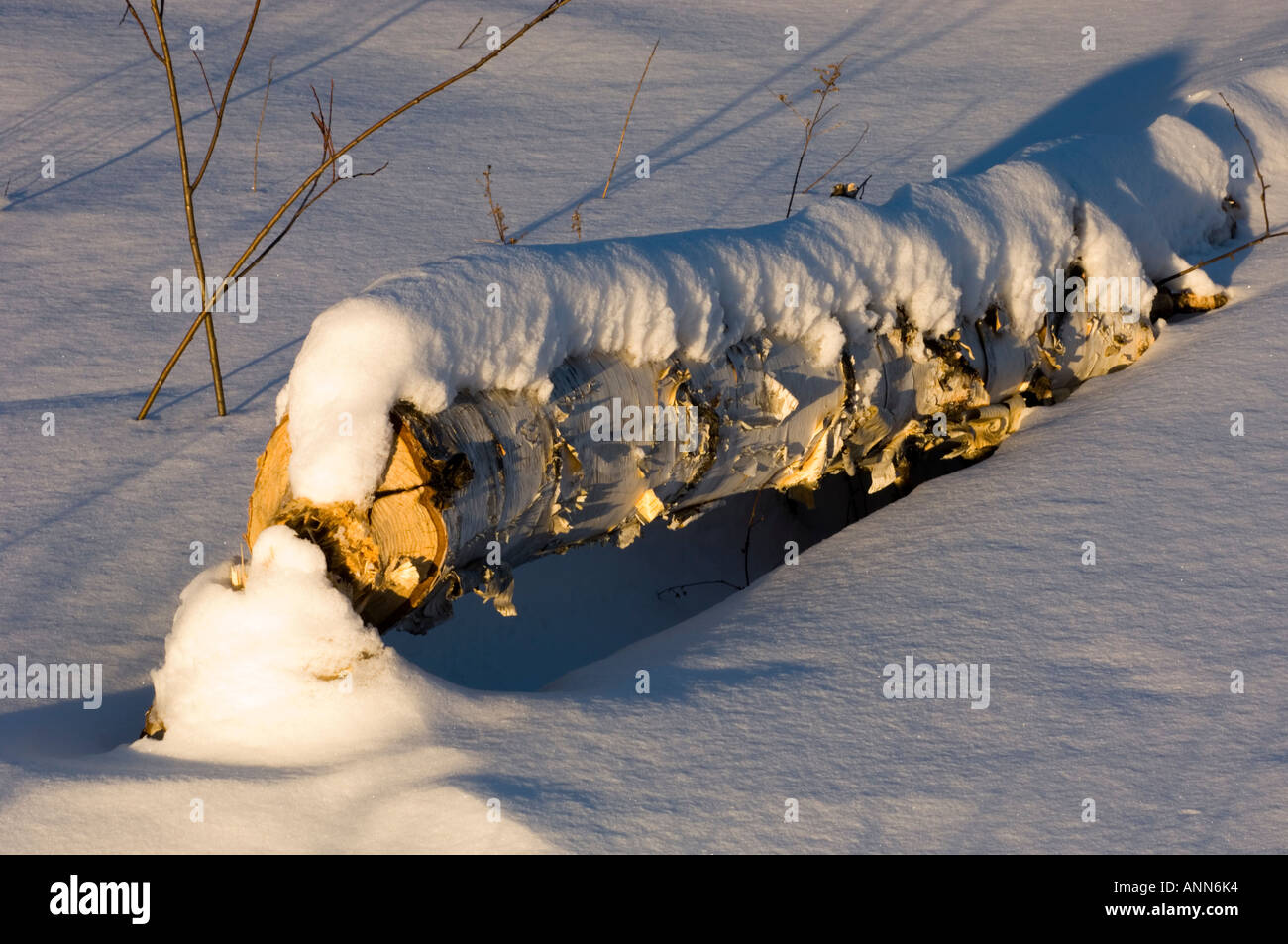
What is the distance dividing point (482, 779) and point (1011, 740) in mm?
1027

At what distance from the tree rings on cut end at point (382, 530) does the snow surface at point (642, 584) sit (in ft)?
0.23

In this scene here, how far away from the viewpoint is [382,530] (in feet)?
8.11

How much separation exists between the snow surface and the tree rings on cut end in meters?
0.07

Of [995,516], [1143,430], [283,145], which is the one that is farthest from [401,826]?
[283,145]

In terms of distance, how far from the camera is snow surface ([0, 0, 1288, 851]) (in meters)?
2.21

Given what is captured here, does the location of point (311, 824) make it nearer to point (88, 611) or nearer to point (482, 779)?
point (482, 779)

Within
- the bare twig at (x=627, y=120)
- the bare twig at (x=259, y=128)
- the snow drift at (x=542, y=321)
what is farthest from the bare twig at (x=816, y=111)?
the bare twig at (x=259, y=128)

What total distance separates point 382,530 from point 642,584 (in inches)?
55.6

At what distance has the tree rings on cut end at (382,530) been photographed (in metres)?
2.43

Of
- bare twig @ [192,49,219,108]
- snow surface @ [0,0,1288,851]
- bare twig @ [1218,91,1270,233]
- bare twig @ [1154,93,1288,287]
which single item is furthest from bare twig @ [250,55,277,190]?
bare twig @ [1218,91,1270,233]

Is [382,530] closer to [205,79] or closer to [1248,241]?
[205,79]

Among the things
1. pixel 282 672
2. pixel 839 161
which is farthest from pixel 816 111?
pixel 282 672

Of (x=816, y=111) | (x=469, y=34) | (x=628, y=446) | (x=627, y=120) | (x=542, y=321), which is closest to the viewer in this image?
(x=542, y=321)

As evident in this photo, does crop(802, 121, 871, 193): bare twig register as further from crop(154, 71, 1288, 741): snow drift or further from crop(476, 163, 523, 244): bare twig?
crop(154, 71, 1288, 741): snow drift
